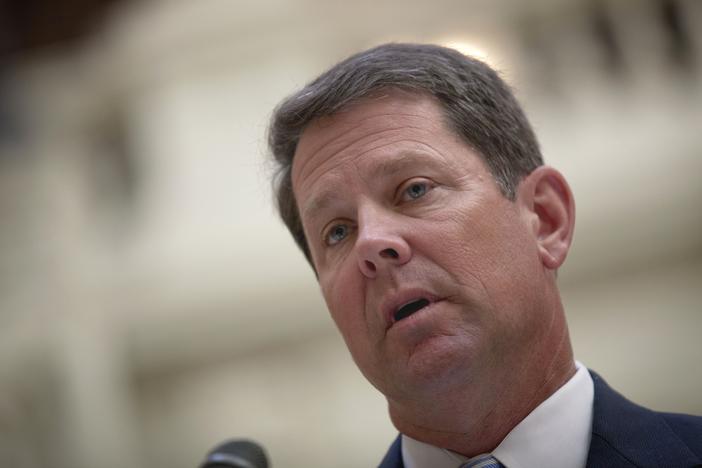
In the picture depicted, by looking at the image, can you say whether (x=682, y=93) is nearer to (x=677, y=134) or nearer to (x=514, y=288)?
(x=677, y=134)

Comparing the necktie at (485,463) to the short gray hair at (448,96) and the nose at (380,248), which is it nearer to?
the nose at (380,248)

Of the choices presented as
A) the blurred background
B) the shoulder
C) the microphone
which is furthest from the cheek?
the blurred background

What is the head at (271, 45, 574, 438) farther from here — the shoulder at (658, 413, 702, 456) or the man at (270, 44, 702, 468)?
the shoulder at (658, 413, 702, 456)

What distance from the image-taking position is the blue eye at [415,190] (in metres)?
1.83

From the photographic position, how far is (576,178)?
29.5 feet

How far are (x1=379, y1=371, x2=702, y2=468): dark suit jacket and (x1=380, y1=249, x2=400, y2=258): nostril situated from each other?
1.79 ft

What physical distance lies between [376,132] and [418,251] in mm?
314

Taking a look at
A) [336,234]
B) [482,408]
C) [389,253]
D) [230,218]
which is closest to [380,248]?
[389,253]

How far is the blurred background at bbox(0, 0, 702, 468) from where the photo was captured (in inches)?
352

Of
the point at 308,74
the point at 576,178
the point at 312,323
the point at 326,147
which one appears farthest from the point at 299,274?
the point at 326,147

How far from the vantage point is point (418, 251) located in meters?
1.76

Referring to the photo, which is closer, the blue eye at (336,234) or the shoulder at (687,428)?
the shoulder at (687,428)

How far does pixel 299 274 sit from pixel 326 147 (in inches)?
306

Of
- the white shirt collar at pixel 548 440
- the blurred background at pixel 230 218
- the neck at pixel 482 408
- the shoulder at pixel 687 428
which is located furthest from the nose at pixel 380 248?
the blurred background at pixel 230 218
